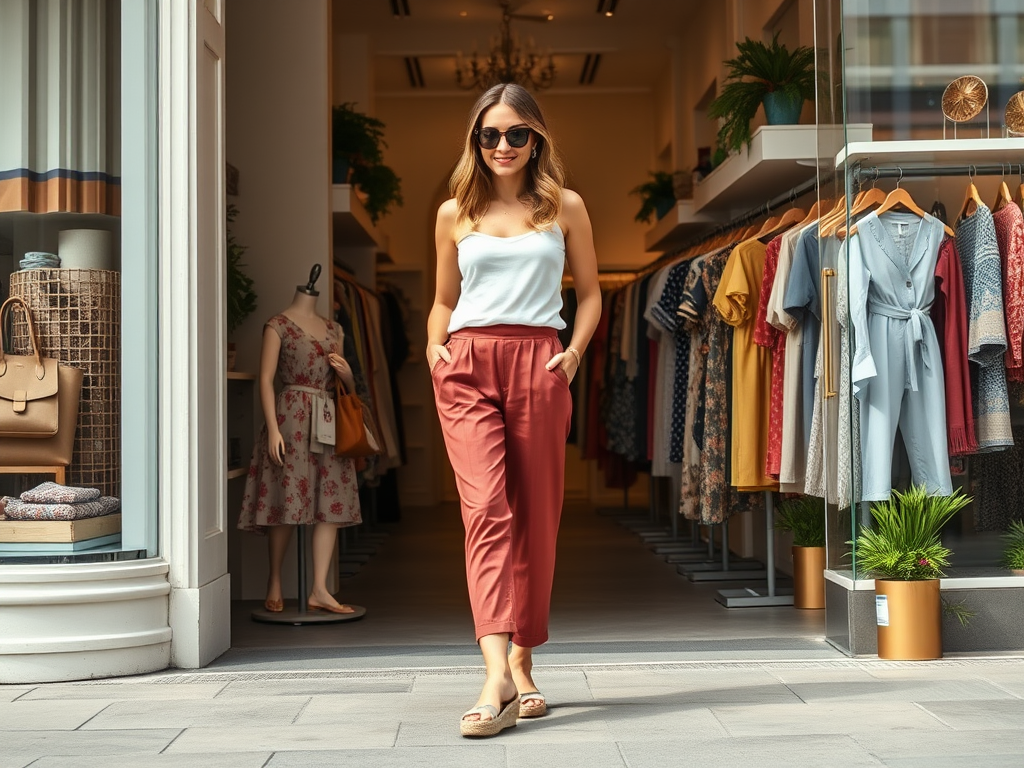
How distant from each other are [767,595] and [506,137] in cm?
286

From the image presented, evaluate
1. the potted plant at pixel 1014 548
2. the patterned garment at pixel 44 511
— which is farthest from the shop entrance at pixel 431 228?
the patterned garment at pixel 44 511

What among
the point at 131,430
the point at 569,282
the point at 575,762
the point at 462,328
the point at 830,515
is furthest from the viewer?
the point at 569,282

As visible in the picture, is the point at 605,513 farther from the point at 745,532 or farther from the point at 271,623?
the point at 271,623

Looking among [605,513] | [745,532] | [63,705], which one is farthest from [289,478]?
[605,513]

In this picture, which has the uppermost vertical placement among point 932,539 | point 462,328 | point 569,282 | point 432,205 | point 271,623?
point 432,205

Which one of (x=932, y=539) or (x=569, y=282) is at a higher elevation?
(x=569, y=282)

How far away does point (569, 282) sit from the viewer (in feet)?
36.4

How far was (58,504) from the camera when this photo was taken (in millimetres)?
3670

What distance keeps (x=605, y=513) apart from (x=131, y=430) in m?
6.44

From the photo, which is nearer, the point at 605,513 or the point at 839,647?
the point at 839,647

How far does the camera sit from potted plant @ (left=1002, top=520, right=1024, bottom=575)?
3.96m

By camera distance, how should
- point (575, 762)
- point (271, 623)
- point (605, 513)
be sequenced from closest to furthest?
point (575, 762) → point (271, 623) → point (605, 513)

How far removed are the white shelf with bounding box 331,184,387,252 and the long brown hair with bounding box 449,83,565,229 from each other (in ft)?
9.04

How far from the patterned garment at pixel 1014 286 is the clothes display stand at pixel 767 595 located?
133 cm
